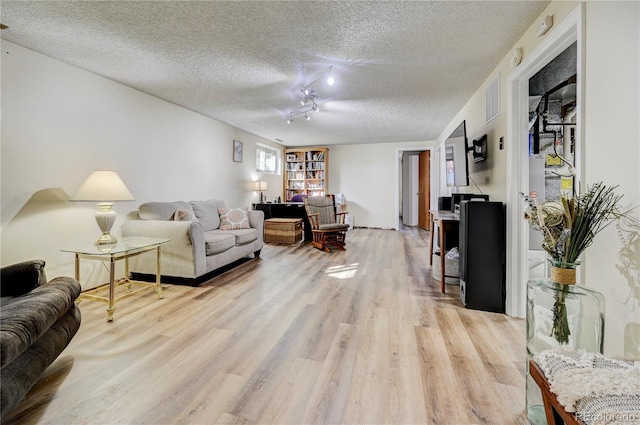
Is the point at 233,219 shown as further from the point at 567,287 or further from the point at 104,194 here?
the point at 567,287

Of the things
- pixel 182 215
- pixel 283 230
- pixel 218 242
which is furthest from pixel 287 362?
pixel 283 230

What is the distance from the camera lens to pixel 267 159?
708 cm

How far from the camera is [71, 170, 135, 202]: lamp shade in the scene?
8.07ft

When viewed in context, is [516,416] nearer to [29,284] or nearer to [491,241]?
[491,241]

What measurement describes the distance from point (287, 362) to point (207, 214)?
2.94 m

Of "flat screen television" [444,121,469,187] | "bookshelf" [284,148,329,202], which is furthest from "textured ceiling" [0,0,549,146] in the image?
"bookshelf" [284,148,329,202]

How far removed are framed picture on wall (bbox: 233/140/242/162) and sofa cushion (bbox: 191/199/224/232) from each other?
1.50 metres

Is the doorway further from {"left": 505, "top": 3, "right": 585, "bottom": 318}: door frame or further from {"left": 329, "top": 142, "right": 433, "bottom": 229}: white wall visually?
{"left": 505, "top": 3, "right": 585, "bottom": 318}: door frame

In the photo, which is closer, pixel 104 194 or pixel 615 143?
pixel 615 143

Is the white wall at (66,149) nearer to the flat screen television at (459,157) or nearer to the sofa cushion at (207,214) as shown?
the sofa cushion at (207,214)

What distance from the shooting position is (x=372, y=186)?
7.46 m

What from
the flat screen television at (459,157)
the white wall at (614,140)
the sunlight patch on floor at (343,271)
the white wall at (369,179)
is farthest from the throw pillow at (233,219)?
the white wall at (369,179)

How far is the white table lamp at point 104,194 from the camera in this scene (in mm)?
2469

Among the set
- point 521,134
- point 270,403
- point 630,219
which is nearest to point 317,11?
point 521,134
